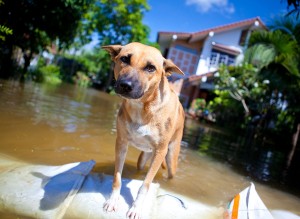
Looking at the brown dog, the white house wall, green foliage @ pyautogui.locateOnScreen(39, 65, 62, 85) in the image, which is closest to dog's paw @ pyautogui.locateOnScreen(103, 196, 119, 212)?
the brown dog

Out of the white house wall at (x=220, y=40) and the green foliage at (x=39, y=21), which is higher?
the white house wall at (x=220, y=40)

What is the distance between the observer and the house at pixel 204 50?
2781 centimetres

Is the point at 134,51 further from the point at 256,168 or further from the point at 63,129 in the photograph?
the point at 256,168

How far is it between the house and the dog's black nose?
24457 millimetres

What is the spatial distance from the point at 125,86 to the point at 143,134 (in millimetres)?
679

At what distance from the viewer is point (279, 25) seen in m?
15.5

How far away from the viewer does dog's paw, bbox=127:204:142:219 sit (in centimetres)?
297

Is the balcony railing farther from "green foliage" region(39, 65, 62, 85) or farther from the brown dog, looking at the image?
the brown dog

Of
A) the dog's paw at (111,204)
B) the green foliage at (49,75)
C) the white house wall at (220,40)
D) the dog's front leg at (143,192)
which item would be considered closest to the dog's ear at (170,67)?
the dog's front leg at (143,192)

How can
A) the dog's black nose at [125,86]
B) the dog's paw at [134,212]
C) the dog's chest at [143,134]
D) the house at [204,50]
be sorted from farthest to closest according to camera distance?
the house at [204,50] → the dog's chest at [143,134] → the dog's paw at [134,212] → the dog's black nose at [125,86]

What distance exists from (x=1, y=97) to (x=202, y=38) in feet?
79.3

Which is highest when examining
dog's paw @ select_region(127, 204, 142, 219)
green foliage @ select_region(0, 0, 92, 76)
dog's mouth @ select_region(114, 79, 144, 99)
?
green foliage @ select_region(0, 0, 92, 76)

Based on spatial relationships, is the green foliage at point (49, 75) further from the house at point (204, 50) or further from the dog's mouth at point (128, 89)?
the dog's mouth at point (128, 89)

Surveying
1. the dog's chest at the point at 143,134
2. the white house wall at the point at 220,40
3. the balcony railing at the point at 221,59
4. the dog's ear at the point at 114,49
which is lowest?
the dog's chest at the point at 143,134
